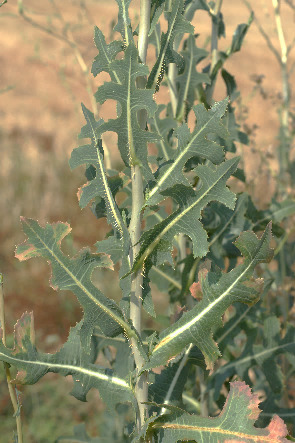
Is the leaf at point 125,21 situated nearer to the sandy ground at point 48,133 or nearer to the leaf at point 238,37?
the leaf at point 238,37

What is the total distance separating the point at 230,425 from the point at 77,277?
11.5 inches

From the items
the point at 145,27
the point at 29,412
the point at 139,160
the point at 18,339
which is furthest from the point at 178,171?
the point at 29,412

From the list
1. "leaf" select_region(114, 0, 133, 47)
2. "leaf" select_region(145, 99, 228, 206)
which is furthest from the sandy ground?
"leaf" select_region(145, 99, 228, 206)

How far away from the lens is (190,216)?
81 centimetres

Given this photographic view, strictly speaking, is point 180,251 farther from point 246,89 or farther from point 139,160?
point 246,89

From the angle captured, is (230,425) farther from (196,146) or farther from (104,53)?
(104,53)

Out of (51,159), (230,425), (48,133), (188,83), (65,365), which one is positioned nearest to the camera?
(230,425)

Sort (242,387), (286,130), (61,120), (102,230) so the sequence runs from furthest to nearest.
A: (61,120) → (102,230) → (286,130) → (242,387)

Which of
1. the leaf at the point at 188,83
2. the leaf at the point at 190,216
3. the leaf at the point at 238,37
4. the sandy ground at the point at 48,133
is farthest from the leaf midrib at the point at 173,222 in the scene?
the sandy ground at the point at 48,133

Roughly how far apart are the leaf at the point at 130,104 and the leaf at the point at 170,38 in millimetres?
49

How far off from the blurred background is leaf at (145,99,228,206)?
490 millimetres

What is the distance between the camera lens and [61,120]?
9438mm

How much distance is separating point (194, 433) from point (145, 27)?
573 mm

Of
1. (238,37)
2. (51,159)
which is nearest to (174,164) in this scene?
(238,37)
